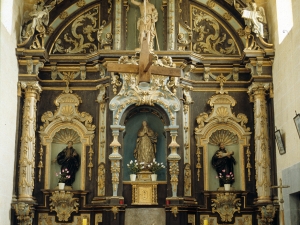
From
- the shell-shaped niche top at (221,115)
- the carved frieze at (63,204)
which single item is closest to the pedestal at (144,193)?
the carved frieze at (63,204)

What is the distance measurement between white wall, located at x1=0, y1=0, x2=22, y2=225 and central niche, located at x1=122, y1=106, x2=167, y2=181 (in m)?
3.49

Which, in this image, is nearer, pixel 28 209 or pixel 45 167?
pixel 28 209

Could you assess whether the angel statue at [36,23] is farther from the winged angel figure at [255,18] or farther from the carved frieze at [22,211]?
the winged angel figure at [255,18]

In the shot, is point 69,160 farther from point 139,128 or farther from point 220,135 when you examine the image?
point 220,135

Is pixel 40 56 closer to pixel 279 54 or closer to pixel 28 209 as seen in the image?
pixel 28 209

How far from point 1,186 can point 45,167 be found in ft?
8.17

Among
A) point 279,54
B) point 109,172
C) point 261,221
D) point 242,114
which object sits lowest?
point 261,221

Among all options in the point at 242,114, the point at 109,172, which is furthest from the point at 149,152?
the point at 242,114

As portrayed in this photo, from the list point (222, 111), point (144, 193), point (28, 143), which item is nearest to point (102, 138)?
point (144, 193)

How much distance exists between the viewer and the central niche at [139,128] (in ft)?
66.8

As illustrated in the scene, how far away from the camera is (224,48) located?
69.8ft

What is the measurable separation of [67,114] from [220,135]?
483 centimetres

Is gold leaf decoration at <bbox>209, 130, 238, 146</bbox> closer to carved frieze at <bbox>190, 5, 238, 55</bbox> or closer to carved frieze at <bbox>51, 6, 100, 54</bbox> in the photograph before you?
carved frieze at <bbox>190, 5, 238, 55</bbox>

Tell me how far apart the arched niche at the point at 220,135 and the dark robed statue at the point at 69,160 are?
3.77 meters
